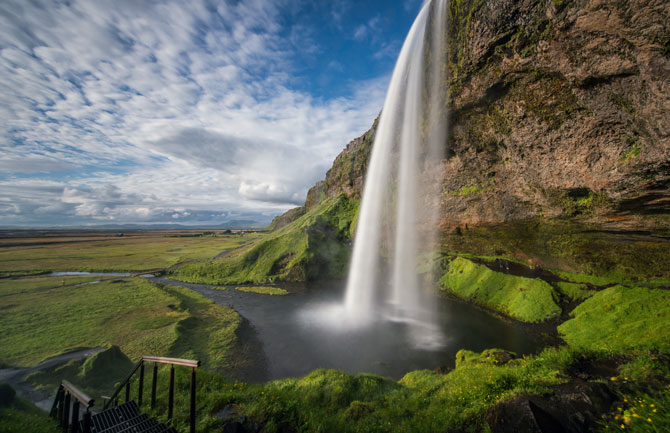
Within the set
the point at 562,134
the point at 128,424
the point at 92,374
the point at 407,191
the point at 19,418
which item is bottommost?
the point at 92,374

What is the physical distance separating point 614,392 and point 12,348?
32794 millimetres

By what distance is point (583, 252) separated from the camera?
942 inches

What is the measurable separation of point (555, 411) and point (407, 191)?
99.1 feet

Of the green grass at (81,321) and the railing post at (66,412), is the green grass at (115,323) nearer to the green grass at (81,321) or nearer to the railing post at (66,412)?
the green grass at (81,321)

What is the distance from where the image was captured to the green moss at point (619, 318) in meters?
14.8

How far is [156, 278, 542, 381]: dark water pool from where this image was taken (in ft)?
52.1

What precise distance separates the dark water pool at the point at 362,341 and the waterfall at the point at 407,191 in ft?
5.56

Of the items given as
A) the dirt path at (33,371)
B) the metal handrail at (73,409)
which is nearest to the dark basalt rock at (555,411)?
the metal handrail at (73,409)

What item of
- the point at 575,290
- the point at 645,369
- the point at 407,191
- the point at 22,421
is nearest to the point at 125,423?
the point at 22,421

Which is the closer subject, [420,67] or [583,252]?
[583,252]

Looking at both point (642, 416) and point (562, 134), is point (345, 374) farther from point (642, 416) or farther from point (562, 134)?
point (562, 134)

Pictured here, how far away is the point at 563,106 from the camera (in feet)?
59.6

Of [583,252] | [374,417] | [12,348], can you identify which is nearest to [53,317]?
[12,348]

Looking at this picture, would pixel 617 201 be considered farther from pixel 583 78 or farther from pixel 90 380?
pixel 90 380
